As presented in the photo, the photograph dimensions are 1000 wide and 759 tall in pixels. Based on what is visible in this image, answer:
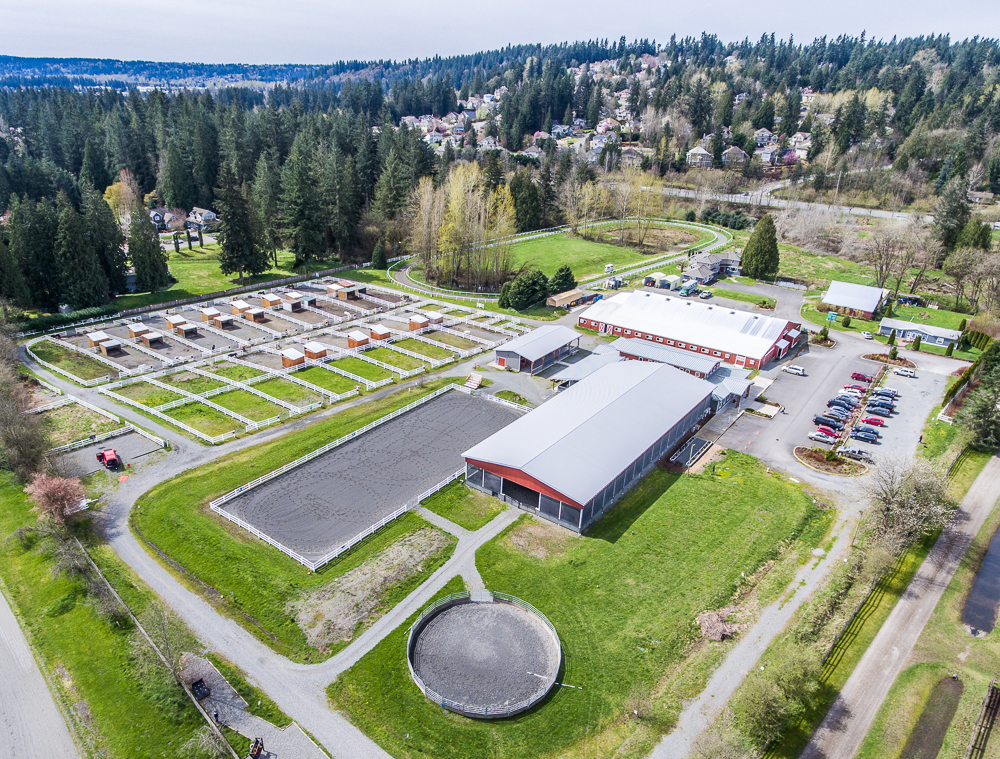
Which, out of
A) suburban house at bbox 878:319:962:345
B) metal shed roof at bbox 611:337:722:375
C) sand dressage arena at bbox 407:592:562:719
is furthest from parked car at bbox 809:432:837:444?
sand dressage arena at bbox 407:592:562:719

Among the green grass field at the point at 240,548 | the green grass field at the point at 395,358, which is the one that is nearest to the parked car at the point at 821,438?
the green grass field at the point at 240,548

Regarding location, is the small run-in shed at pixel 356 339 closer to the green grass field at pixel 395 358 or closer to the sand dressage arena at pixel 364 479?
the green grass field at pixel 395 358

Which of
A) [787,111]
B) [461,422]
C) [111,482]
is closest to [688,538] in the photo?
[461,422]

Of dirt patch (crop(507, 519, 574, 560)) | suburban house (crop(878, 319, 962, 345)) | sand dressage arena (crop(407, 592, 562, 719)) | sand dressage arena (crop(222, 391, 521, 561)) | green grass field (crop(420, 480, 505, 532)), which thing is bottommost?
sand dressage arena (crop(222, 391, 521, 561))

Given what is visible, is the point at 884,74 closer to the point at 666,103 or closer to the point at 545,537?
the point at 666,103

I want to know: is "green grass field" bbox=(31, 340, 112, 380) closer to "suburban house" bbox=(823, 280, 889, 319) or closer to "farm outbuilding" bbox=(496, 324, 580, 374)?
"farm outbuilding" bbox=(496, 324, 580, 374)

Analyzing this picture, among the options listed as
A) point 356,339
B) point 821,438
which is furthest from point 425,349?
point 821,438
